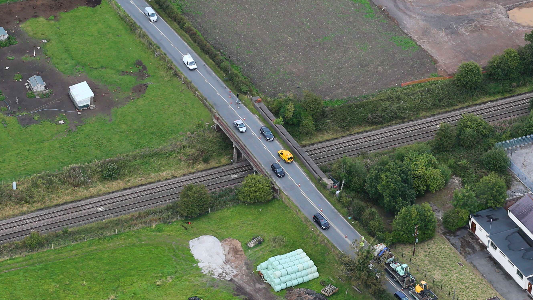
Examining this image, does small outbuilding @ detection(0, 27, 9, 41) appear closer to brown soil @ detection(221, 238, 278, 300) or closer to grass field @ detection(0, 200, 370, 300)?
grass field @ detection(0, 200, 370, 300)

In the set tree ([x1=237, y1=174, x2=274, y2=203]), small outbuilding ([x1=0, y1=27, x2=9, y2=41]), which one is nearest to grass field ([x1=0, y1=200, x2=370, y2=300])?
tree ([x1=237, y1=174, x2=274, y2=203])

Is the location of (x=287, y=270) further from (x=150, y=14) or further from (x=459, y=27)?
(x=459, y=27)

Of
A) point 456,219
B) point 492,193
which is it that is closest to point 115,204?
point 456,219

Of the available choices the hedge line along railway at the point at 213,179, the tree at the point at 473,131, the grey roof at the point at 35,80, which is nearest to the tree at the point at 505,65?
the hedge line along railway at the point at 213,179

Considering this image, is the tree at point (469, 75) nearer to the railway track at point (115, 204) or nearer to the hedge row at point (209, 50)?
the hedge row at point (209, 50)

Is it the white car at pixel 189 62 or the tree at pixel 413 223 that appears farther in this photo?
the white car at pixel 189 62

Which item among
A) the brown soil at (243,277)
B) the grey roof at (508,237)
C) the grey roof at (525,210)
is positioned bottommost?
the brown soil at (243,277)
